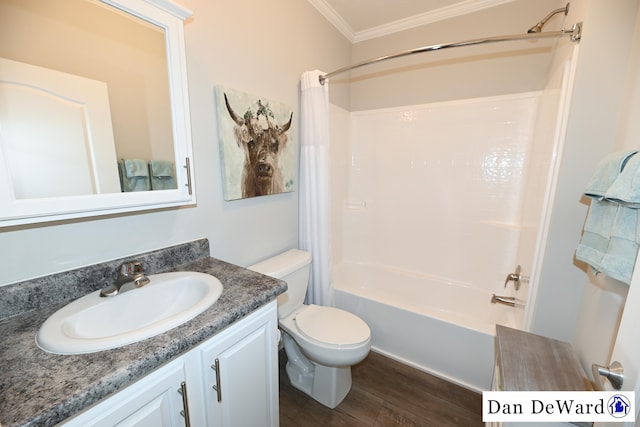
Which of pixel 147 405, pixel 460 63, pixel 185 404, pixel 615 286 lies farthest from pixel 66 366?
pixel 460 63

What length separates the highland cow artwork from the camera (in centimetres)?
135

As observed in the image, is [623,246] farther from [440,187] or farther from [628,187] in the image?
[440,187]

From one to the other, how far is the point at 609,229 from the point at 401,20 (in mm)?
2119

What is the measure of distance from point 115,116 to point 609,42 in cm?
200

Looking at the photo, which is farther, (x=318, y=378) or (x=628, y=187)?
(x=318, y=378)

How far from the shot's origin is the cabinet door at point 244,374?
83cm

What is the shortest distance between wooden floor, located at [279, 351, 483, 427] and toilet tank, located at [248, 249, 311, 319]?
55cm

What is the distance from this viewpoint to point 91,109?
875 millimetres

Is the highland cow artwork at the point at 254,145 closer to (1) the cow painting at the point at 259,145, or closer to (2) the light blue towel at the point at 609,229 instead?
(1) the cow painting at the point at 259,145

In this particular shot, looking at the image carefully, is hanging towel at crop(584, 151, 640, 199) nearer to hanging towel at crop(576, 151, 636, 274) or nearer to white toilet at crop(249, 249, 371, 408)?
hanging towel at crop(576, 151, 636, 274)

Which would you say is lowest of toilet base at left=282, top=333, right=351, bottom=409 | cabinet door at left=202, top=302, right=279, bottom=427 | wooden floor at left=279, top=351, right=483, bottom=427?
wooden floor at left=279, top=351, right=483, bottom=427

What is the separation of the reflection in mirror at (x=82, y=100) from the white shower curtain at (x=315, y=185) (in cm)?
95

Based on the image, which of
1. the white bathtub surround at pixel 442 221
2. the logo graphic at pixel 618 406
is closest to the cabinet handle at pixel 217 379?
the logo graphic at pixel 618 406

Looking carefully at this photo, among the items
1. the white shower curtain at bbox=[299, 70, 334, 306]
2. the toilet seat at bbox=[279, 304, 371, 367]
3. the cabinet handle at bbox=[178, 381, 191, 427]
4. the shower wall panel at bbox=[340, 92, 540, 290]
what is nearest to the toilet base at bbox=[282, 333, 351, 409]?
the toilet seat at bbox=[279, 304, 371, 367]
